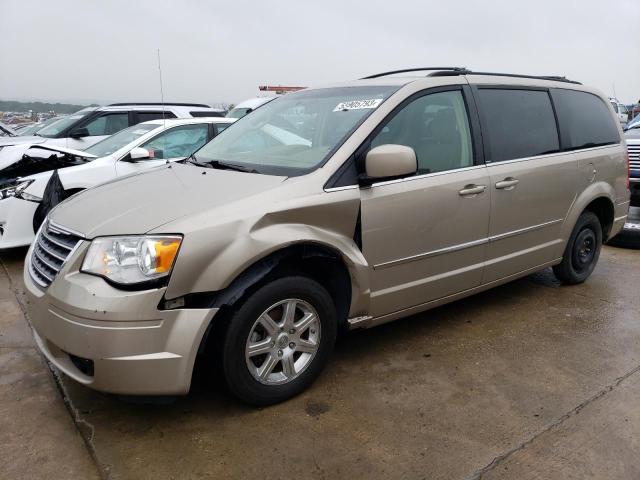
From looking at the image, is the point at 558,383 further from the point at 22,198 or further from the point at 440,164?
the point at 22,198

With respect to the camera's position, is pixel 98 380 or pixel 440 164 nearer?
pixel 98 380

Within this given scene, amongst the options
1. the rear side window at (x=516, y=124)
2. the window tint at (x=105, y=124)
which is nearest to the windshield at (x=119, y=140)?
the window tint at (x=105, y=124)

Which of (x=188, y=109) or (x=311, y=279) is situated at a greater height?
(x=188, y=109)

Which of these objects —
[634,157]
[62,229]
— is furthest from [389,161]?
[634,157]

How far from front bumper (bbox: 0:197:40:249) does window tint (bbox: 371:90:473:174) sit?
4022 mm

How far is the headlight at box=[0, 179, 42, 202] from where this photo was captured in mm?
5367

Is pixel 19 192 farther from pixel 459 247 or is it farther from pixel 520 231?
pixel 520 231

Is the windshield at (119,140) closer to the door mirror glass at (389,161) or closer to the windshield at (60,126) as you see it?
the windshield at (60,126)

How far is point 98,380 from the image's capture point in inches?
95.0

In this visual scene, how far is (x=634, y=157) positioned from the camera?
7.07m

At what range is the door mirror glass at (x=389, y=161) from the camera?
2842 mm

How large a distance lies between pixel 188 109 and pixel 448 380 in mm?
7661

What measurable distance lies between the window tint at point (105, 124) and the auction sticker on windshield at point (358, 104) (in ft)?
22.2

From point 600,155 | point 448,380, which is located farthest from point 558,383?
point 600,155
